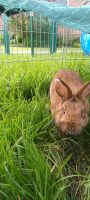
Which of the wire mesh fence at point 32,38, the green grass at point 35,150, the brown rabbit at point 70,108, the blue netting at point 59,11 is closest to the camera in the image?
the green grass at point 35,150

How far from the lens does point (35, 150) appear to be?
2646 mm

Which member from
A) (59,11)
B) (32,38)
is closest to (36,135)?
(59,11)

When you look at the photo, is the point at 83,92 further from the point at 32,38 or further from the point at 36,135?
the point at 32,38

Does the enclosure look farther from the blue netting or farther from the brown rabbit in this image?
the brown rabbit

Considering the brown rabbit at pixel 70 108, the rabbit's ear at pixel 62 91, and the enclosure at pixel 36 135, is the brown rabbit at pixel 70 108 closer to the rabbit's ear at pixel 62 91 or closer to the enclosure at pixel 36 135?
the rabbit's ear at pixel 62 91

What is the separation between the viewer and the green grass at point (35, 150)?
241cm

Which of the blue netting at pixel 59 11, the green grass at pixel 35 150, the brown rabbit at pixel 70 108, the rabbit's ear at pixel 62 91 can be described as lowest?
the green grass at pixel 35 150

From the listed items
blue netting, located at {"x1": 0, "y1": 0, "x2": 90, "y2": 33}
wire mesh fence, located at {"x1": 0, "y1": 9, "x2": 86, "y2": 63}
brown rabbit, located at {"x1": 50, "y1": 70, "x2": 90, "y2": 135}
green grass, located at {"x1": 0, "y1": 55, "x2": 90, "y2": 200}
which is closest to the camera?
green grass, located at {"x1": 0, "y1": 55, "x2": 90, "y2": 200}

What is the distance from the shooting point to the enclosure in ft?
8.01

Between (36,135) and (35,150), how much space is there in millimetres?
540

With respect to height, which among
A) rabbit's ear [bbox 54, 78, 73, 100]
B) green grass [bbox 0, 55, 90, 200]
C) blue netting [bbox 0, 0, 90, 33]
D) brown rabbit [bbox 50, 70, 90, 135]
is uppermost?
blue netting [bbox 0, 0, 90, 33]

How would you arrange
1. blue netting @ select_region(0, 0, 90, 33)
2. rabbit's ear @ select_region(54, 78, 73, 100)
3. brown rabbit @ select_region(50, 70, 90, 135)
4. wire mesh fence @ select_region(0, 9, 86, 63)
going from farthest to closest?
wire mesh fence @ select_region(0, 9, 86, 63) → blue netting @ select_region(0, 0, 90, 33) → rabbit's ear @ select_region(54, 78, 73, 100) → brown rabbit @ select_region(50, 70, 90, 135)

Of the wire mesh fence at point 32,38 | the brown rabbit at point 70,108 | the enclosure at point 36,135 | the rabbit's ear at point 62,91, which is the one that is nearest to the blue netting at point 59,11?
the enclosure at point 36,135

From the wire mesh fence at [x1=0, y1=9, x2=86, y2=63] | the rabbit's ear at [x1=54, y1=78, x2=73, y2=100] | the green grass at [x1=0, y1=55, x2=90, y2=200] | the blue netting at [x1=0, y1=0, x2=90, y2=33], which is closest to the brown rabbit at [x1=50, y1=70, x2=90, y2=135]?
the rabbit's ear at [x1=54, y1=78, x2=73, y2=100]
